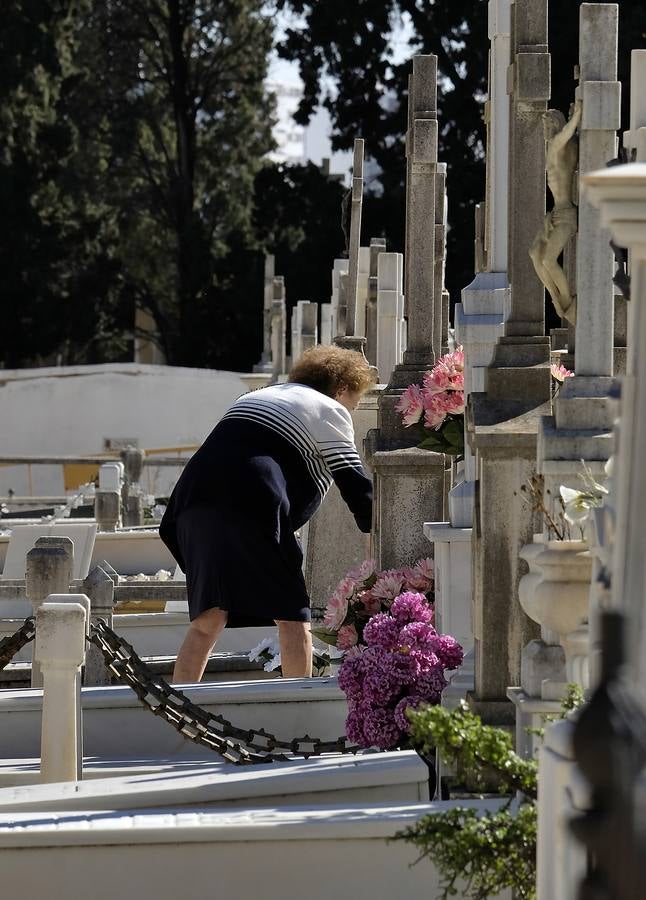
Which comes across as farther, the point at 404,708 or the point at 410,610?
the point at 410,610

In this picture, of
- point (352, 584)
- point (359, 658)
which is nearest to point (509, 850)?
point (359, 658)

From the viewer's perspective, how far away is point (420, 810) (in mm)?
3865

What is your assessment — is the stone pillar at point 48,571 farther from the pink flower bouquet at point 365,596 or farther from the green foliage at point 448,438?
the green foliage at point 448,438

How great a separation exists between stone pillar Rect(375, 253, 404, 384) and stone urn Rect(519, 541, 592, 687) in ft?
18.4

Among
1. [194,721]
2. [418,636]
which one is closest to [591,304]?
[418,636]

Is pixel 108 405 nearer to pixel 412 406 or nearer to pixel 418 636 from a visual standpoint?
pixel 412 406

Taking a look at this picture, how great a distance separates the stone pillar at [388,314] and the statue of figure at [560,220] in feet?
14.9

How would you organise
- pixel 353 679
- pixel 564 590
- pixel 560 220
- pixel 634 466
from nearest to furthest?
pixel 634 466 → pixel 564 590 → pixel 560 220 → pixel 353 679

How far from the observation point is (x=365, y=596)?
609cm

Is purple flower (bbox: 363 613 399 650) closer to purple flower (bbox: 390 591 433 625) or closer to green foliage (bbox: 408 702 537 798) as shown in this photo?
purple flower (bbox: 390 591 433 625)

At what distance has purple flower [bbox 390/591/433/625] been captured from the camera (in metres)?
5.38

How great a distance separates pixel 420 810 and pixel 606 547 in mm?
1197

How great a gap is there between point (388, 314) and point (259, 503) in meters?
3.10

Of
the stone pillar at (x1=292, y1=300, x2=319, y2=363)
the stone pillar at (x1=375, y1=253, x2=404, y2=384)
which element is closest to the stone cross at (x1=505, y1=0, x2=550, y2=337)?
the stone pillar at (x1=375, y1=253, x2=404, y2=384)
